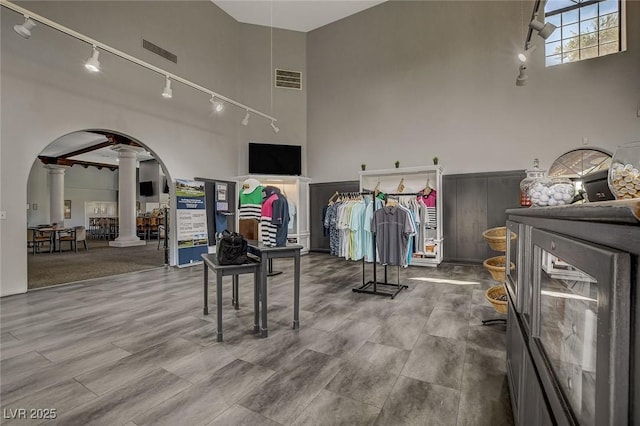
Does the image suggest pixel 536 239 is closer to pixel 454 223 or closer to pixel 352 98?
pixel 454 223

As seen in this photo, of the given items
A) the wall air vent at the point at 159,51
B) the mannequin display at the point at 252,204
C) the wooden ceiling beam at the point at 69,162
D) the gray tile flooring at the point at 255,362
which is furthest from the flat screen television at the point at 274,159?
the wooden ceiling beam at the point at 69,162

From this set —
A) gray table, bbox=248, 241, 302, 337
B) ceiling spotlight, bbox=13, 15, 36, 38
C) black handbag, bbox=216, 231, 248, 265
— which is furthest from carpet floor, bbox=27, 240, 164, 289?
gray table, bbox=248, 241, 302, 337

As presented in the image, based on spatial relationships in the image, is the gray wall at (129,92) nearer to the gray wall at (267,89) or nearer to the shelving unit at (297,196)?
the gray wall at (267,89)

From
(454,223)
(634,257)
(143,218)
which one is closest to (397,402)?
(634,257)

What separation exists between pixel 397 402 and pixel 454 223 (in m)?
5.51

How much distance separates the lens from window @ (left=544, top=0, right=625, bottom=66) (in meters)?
5.59

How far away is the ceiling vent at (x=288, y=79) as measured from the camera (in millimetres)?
8609

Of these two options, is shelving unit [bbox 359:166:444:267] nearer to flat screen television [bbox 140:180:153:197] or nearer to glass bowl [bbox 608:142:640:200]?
glass bowl [bbox 608:142:640:200]

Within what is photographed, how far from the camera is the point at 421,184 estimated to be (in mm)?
6781

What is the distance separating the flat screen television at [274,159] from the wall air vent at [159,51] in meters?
2.60

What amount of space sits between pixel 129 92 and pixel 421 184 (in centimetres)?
638

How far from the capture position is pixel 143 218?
42.7ft

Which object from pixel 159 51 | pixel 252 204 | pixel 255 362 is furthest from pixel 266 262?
pixel 159 51

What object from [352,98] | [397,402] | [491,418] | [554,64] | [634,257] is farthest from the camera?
[352,98]
